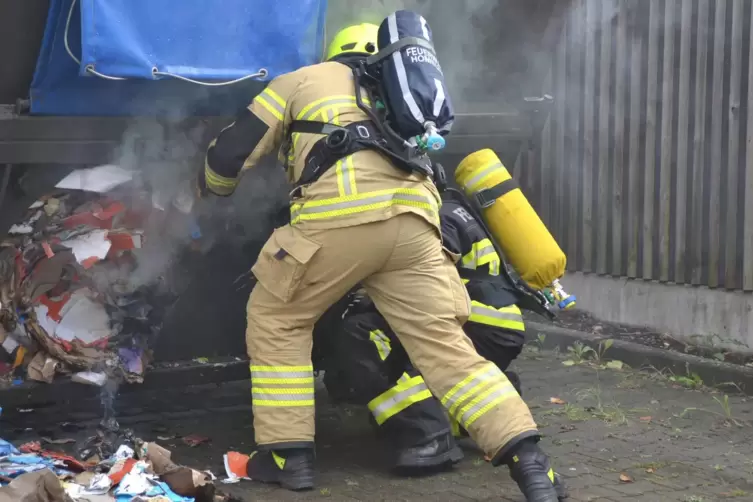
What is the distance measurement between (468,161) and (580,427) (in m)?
1.24

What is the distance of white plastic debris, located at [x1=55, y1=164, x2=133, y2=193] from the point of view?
153 inches

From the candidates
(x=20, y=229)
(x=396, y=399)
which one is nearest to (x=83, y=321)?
(x=20, y=229)

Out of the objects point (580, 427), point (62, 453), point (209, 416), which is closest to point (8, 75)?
point (62, 453)

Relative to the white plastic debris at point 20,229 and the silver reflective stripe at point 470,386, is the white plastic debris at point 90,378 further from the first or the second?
the silver reflective stripe at point 470,386

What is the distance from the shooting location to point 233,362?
4.44m

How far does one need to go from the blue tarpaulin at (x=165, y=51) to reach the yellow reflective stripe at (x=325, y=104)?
0.33 metres

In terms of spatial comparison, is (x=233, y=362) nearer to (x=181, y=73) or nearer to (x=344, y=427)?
(x=344, y=427)

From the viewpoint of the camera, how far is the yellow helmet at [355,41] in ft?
12.5

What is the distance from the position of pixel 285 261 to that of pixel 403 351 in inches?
27.5

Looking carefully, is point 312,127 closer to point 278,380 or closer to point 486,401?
point 278,380

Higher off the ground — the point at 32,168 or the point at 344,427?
the point at 32,168

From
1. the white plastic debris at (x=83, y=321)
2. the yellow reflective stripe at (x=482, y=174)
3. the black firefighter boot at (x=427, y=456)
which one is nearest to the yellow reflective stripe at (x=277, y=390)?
the black firefighter boot at (x=427, y=456)

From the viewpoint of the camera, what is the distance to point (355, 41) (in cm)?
382

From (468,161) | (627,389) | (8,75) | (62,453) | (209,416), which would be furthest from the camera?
(627,389)
